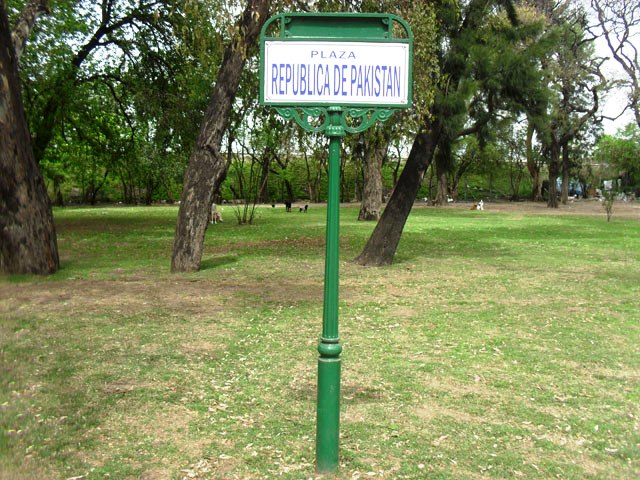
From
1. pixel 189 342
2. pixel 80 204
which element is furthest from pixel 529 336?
pixel 80 204

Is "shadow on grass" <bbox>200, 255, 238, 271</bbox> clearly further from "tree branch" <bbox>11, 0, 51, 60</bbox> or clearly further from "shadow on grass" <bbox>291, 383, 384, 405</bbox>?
"shadow on grass" <bbox>291, 383, 384, 405</bbox>

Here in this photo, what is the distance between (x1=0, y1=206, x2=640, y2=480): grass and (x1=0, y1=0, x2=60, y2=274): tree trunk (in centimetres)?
59

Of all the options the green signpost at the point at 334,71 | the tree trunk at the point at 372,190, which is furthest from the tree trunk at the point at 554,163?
the green signpost at the point at 334,71

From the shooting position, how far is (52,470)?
12.9 feet

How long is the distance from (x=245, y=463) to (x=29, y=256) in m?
8.72

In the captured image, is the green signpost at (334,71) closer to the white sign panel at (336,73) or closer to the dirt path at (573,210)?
the white sign panel at (336,73)

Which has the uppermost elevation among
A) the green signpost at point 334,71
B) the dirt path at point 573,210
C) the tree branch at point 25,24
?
the tree branch at point 25,24

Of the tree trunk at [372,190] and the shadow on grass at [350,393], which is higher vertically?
the tree trunk at [372,190]

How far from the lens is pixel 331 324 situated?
3744mm

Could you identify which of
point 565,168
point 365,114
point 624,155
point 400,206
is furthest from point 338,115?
point 624,155

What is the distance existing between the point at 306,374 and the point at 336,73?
3.12 metres

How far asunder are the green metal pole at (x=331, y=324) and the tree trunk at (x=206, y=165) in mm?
8631

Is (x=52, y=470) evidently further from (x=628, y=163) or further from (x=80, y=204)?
(x=628, y=163)

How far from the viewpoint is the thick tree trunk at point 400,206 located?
535 inches
